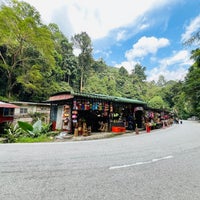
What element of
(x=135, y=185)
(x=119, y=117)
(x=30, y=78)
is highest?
(x=30, y=78)

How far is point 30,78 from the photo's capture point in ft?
61.2

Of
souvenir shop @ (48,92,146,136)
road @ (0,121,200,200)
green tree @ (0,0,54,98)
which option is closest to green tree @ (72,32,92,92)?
green tree @ (0,0,54,98)

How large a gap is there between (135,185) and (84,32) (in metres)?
37.9

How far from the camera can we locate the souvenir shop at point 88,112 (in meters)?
10.5

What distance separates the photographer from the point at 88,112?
42.3 ft

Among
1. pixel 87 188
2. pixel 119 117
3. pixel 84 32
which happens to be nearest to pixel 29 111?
pixel 119 117

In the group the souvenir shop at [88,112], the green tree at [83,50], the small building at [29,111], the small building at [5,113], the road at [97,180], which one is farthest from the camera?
the green tree at [83,50]

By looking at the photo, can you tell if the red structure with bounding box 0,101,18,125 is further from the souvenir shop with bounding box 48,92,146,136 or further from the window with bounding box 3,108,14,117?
the souvenir shop with bounding box 48,92,146,136

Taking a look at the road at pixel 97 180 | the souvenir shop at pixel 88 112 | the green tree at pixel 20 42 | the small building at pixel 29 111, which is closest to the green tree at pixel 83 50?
the green tree at pixel 20 42

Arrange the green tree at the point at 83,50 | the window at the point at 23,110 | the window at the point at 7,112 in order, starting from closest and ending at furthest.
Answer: the window at the point at 7,112
the window at the point at 23,110
the green tree at the point at 83,50

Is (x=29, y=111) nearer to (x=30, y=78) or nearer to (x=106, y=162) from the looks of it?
(x=30, y=78)

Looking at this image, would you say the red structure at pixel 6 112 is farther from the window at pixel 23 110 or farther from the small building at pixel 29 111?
the window at pixel 23 110

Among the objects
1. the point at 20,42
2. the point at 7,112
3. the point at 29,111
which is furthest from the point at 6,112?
the point at 20,42

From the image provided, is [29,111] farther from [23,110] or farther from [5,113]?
[5,113]
